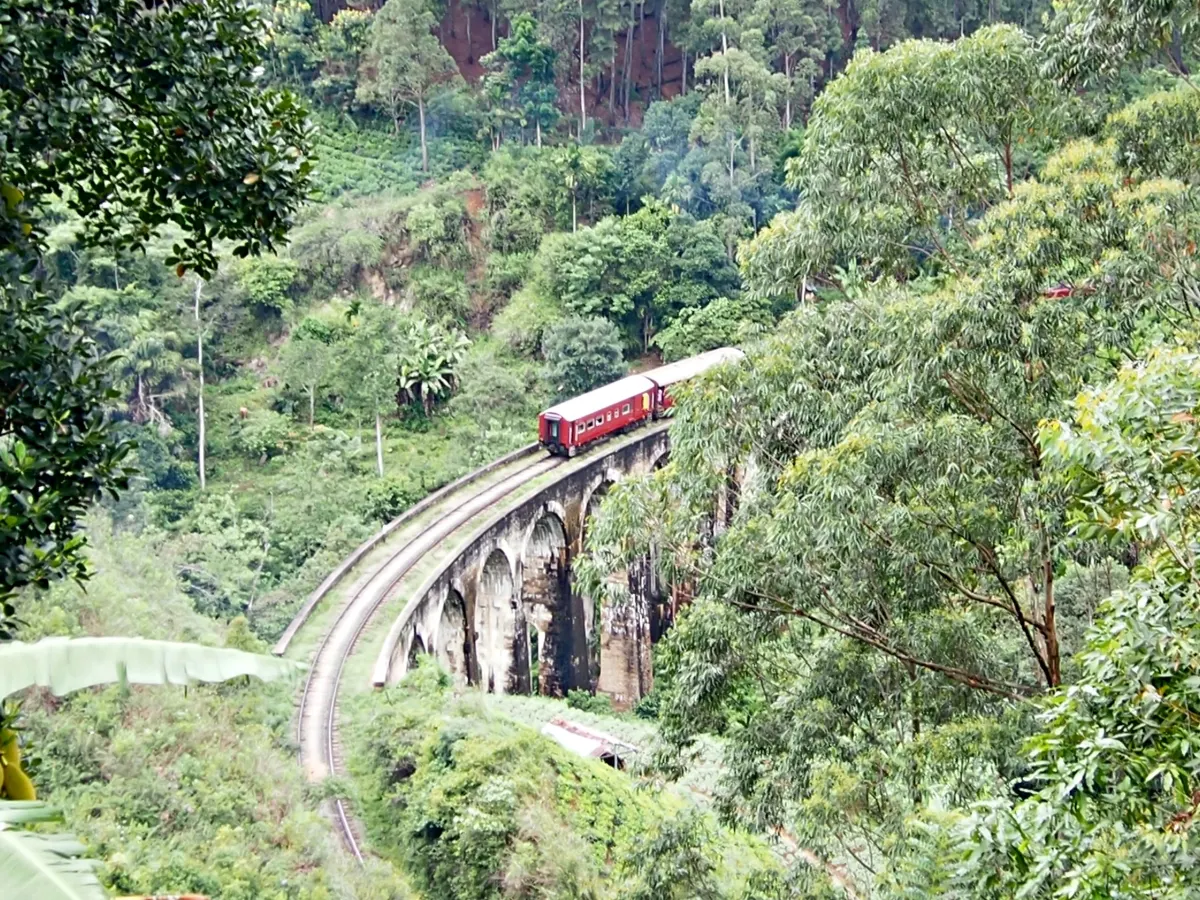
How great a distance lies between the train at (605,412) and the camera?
74.9 feet

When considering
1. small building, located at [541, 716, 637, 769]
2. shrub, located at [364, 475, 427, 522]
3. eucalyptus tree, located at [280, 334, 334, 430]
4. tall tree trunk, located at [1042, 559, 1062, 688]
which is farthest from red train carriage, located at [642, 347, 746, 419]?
tall tree trunk, located at [1042, 559, 1062, 688]

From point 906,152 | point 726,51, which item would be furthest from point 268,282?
point 906,152

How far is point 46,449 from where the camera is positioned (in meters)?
3.73

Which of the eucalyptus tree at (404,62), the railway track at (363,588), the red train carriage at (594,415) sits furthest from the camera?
the eucalyptus tree at (404,62)

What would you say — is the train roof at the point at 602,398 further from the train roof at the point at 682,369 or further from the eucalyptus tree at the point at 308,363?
the eucalyptus tree at the point at 308,363

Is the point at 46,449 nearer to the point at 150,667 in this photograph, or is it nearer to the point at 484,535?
the point at 150,667

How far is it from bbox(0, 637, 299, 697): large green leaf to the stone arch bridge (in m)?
17.3

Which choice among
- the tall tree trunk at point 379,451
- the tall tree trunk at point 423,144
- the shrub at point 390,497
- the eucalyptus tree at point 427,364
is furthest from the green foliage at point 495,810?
the tall tree trunk at point 423,144

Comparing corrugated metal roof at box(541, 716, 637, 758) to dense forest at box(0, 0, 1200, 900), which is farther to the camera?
corrugated metal roof at box(541, 716, 637, 758)

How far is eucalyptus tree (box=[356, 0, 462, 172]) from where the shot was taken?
1201 inches

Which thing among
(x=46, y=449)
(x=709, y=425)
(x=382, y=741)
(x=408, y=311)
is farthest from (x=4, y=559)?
(x=408, y=311)

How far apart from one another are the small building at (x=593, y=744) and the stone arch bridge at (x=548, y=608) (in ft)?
7.76

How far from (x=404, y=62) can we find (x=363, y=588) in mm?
17811

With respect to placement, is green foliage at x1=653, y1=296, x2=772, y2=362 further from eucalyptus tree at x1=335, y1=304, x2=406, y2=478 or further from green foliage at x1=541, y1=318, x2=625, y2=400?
eucalyptus tree at x1=335, y1=304, x2=406, y2=478
